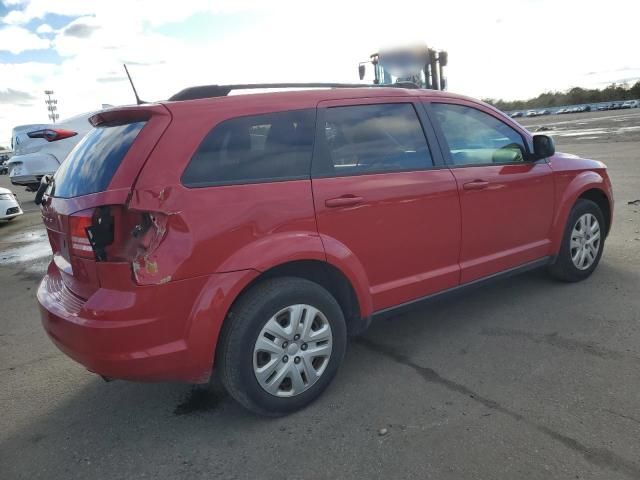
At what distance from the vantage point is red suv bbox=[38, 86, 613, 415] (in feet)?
8.21

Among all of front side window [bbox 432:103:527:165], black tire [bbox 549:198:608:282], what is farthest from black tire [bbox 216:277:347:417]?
black tire [bbox 549:198:608:282]

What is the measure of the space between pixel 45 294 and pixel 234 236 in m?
1.27

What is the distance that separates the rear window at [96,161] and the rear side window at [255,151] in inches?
14.7

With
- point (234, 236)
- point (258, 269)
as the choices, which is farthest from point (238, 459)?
point (234, 236)

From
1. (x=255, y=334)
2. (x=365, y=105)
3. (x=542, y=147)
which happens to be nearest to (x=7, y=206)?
(x=365, y=105)

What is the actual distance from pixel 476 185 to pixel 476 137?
0.46 metres

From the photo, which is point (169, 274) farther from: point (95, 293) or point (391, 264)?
point (391, 264)

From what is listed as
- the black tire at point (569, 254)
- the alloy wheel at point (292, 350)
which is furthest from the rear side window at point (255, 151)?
the black tire at point (569, 254)

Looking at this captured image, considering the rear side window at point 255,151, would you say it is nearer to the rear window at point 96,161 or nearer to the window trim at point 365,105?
the window trim at point 365,105

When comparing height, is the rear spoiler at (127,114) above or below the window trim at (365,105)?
above

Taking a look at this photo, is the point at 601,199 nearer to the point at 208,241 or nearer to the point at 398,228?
the point at 398,228

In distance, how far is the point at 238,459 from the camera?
2.57m

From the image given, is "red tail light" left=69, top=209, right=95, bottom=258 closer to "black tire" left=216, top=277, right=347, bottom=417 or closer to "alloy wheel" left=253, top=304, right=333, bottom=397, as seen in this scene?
"black tire" left=216, top=277, right=347, bottom=417

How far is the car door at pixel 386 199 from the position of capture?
120 inches
